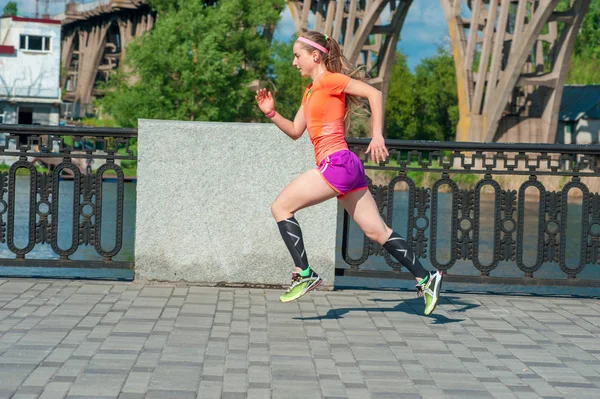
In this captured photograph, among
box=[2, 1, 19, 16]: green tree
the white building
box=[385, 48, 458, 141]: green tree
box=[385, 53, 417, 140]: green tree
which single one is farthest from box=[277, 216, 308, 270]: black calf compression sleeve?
box=[2, 1, 19, 16]: green tree

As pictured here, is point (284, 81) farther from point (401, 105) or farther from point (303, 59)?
point (303, 59)

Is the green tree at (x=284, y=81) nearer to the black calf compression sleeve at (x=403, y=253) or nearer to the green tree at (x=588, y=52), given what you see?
the green tree at (x=588, y=52)

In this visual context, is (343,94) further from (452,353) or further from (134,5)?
(134,5)

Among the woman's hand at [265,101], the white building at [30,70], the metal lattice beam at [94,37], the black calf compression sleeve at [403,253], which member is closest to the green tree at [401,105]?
the metal lattice beam at [94,37]

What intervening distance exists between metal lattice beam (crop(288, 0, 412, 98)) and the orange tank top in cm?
4185

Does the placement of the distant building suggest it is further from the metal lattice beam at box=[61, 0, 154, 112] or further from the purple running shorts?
the purple running shorts

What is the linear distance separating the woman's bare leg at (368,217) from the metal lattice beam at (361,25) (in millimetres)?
41829

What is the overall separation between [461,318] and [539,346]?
3.22 feet

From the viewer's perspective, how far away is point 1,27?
68125 millimetres

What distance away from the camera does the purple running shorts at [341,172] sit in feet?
20.7

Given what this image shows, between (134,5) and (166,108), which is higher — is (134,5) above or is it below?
above

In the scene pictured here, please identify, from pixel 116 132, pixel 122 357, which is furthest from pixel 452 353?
pixel 116 132

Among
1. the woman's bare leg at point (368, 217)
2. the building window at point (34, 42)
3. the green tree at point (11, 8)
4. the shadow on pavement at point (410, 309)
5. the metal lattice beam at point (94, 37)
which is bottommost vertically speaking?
the shadow on pavement at point (410, 309)

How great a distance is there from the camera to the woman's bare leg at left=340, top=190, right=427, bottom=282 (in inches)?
253
